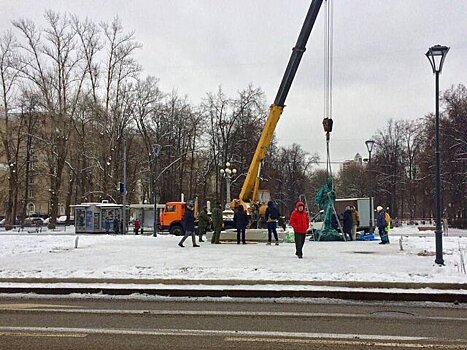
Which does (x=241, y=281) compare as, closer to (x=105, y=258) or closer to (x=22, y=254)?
(x=105, y=258)

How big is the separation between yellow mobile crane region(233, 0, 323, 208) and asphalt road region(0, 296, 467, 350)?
681 inches

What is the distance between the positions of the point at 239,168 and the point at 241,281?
5127 cm

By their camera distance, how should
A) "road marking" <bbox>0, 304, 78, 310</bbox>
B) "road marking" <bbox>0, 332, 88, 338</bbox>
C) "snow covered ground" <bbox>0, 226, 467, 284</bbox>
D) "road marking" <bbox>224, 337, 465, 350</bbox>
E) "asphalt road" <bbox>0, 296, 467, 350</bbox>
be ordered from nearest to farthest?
1. "road marking" <bbox>224, 337, 465, 350</bbox>
2. "asphalt road" <bbox>0, 296, 467, 350</bbox>
3. "road marking" <bbox>0, 332, 88, 338</bbox>
4. "road marking" <bbox>0, 304, 78, 310</bbox>
5. "snow covered ground" <bbox>0, 226, 467, 284</bbox>

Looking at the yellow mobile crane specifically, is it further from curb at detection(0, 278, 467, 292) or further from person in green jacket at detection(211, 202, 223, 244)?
curb at detection(0, 278, 467, 292)

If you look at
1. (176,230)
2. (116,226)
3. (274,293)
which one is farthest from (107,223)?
(274,293)

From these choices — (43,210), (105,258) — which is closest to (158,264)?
(105,258)

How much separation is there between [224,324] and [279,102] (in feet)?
64.7

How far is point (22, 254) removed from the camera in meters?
19.1

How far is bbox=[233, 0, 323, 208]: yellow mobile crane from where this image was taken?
24.9m

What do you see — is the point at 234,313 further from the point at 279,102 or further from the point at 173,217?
the point at 173,217

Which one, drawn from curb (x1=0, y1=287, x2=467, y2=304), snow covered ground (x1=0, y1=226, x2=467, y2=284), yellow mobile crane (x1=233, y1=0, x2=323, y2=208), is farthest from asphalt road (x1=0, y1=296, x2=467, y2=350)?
yellow mobile crane (x1=233, y1=0, x2=323, y2=208)

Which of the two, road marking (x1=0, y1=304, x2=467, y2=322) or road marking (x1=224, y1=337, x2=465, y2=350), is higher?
road marking (x1=224, y1=337, x2=465, y2=350)

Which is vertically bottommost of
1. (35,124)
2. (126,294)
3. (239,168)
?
(126,294)

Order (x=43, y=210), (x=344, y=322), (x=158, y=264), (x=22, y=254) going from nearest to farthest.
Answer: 1. (x=344, y=322)
2. (x=158, y=264)
3. (x=22, y=254)
4. (x=43, y=210)
